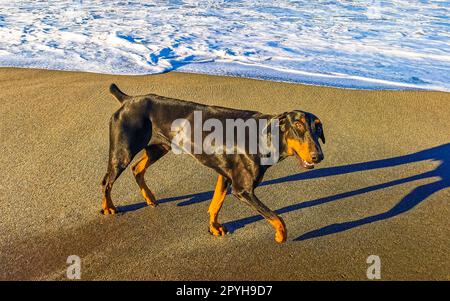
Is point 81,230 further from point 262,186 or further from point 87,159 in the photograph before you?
point 262,186

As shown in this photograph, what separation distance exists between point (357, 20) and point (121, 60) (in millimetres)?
6771

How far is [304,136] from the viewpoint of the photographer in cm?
360

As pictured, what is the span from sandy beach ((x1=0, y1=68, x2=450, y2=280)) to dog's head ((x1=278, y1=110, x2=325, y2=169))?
0.85 meters

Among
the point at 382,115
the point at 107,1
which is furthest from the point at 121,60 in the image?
the point at 107,1

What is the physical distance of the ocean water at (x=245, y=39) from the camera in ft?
27.9

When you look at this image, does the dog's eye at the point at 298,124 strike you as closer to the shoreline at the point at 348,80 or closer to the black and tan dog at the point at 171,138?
the black and tan dog at the point at 171,138

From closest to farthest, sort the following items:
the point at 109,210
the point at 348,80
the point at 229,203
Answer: the point at 109,210, the point at 229,203, the point at 348,80

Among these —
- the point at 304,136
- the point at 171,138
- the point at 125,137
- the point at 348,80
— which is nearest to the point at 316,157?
the point at 304,136

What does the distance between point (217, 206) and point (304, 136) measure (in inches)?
38.3

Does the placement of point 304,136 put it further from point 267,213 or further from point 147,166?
point 147,166

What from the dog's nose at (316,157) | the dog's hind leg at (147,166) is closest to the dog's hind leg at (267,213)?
the dog's nose at (316,157)

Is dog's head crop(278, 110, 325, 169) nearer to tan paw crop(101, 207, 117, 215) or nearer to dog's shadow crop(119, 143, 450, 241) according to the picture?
dog's shadow crop(119, 143, 450, 241)

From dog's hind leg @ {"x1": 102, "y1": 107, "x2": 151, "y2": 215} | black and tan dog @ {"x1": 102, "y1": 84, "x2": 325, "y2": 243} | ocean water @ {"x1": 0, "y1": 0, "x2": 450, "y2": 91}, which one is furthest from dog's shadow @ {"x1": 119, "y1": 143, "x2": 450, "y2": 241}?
ocean water @ {"x1": 0, "y1": 0, "x2": 450, "y2": 91}

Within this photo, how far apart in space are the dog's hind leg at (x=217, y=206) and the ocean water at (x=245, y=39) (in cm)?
425
